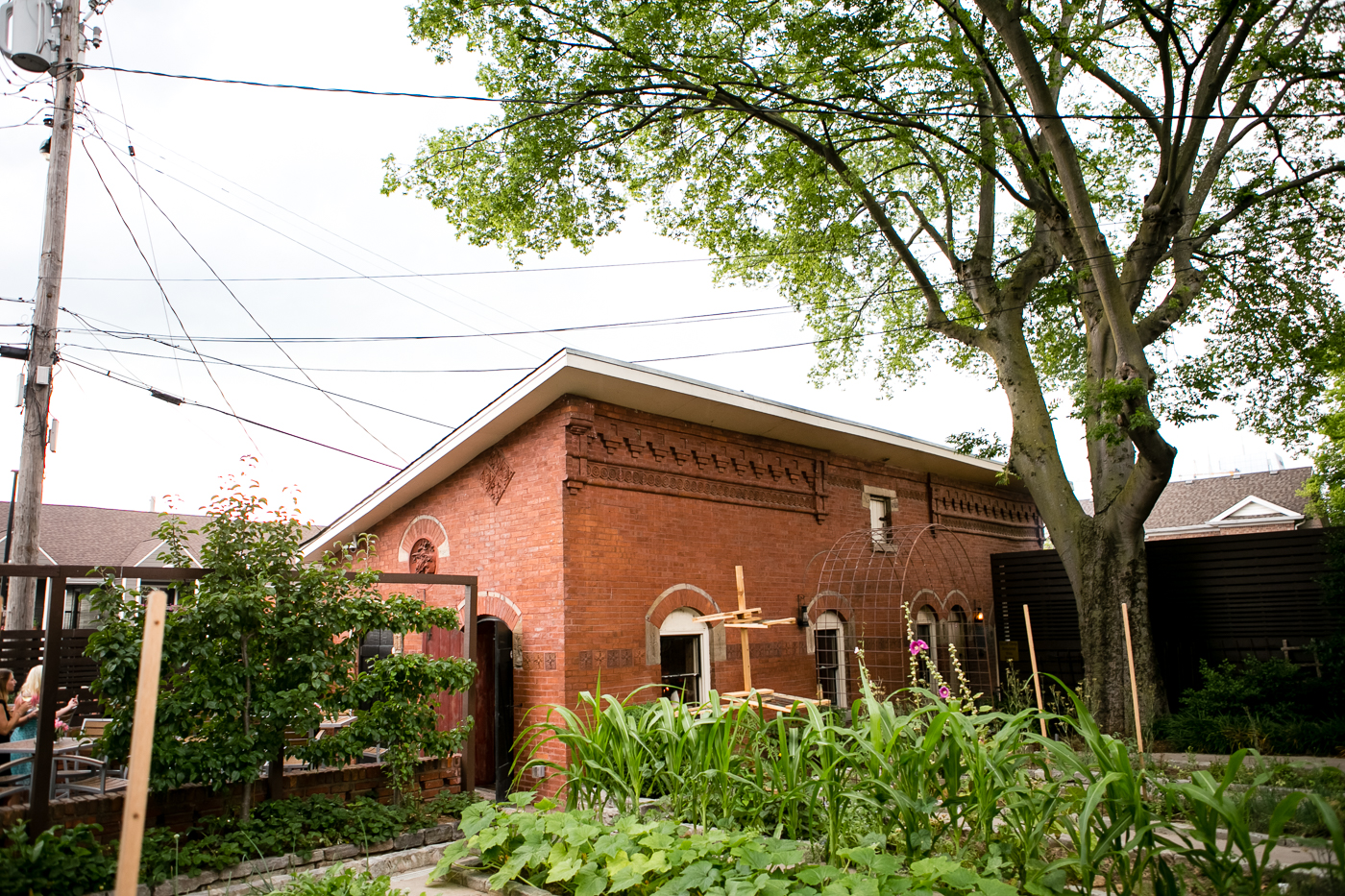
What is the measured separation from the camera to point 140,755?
2.75 metres

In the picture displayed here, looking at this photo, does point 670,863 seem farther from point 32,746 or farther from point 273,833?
point 32,746

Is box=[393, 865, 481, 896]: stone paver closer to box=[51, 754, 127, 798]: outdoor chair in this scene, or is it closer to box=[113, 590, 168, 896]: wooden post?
box=[113, 590, 168, 896]: wooden post

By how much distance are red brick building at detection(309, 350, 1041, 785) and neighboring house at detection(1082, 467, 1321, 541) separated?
85.4ft

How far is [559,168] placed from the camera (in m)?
11.7

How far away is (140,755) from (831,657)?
1170 centimetres

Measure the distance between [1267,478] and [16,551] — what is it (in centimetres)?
4236

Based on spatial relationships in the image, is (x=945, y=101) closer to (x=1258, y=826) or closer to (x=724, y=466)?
(x=724, y=466)

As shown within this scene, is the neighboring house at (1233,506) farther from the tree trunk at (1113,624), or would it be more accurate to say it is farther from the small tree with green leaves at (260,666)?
the small tree with green leaves at (260,666)

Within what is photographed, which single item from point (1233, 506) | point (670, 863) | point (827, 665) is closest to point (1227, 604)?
point (827, 665)

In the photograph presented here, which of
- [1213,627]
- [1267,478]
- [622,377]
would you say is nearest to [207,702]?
[622,377]

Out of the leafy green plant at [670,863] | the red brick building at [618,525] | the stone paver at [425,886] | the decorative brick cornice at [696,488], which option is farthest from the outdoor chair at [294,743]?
the decorative brick cornice at [696,488]

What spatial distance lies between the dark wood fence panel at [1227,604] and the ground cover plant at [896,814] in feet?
27.5

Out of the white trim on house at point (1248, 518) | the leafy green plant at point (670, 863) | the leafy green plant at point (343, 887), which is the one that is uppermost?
the white trim on house at point (1248, 518)

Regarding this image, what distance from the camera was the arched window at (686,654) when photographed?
10.7 metres
